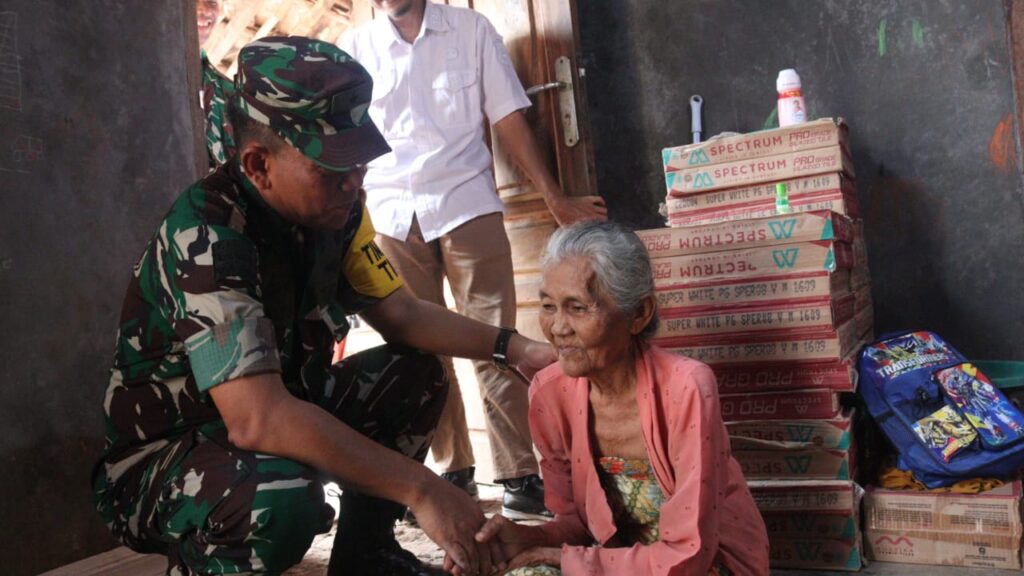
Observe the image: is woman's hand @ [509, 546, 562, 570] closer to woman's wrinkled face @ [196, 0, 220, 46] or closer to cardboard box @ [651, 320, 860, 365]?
cardboard box @ [651, 320, 860, 365]

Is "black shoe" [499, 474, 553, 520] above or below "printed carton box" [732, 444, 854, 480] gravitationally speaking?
below

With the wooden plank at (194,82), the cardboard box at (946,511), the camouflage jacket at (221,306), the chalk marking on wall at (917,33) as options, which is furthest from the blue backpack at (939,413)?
the wooden plank at (194,82)

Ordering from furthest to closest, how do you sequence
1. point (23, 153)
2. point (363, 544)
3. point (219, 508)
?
1. point (23, 153)
2. point (363, 544)
3. point (219, 508)

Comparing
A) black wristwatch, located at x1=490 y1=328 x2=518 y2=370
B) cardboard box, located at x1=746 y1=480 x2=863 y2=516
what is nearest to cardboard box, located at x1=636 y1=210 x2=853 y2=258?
black wristwatch, located at x1=490 y1=328 x2=518 y2=370

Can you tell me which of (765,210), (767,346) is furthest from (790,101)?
(767,346)

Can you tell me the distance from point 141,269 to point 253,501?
23.1 inches

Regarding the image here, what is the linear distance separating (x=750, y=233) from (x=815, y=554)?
0.95 m

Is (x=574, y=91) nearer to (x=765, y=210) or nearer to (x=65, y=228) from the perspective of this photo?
(x=765, y=210)

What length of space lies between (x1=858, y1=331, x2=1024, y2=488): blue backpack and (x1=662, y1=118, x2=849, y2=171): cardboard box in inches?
28.0

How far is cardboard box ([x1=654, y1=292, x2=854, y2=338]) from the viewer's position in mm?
2322

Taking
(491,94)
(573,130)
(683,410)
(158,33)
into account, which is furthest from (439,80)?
(683,410)

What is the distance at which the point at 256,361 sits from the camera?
1.53m

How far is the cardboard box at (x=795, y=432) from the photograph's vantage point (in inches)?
91.6

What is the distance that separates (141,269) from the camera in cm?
179
